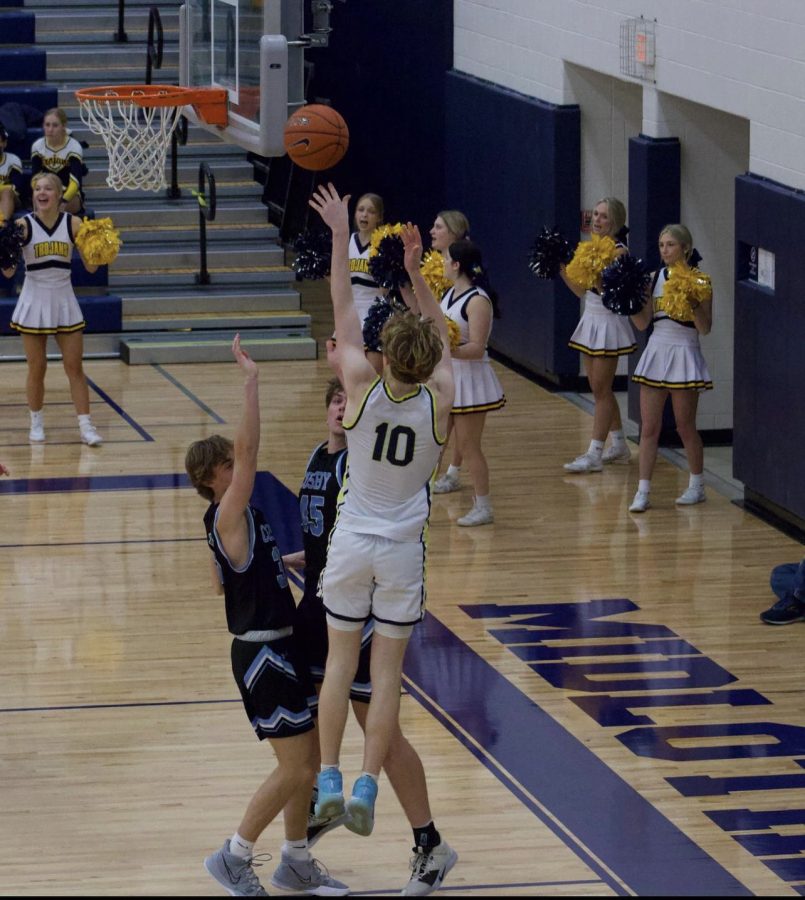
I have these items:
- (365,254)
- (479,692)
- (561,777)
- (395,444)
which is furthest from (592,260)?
(395,444)

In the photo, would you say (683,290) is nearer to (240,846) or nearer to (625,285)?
(625,285)

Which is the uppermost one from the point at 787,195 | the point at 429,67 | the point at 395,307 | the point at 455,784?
the point at 429,67

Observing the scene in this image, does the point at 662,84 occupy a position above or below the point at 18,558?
above

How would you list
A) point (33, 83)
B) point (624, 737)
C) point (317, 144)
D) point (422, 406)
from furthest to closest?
point (33, 83), point (317, 144), point (624, 737), point (422, 406)

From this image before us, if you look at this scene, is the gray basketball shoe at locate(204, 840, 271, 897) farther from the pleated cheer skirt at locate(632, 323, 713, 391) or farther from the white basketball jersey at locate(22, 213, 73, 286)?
the white basketball jersey at locate(22, 213, 73, 286)

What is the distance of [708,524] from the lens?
1122 centimetres

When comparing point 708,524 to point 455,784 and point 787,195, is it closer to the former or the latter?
point 787,195

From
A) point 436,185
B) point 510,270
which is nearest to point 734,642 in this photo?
point 510,270

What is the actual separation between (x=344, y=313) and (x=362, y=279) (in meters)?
7.12

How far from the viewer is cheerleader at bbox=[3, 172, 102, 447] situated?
1276 centimetres

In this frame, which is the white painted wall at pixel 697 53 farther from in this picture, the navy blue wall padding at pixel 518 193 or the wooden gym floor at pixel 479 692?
the wooden gym floor at pixel 479 692

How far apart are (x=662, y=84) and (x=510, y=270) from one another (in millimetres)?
3267

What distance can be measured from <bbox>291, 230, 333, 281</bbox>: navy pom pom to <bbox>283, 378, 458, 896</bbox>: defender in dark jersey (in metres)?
7.26

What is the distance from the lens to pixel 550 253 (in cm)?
1227
